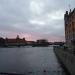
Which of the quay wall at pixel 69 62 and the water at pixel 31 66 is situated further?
the water at pixel 31 66

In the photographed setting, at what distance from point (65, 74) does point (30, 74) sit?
5554mm

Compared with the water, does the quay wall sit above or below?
above

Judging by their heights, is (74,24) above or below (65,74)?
above

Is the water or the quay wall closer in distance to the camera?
the quay wall

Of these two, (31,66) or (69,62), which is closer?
(69,62)

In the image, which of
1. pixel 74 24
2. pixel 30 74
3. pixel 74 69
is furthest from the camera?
pixel 74 24

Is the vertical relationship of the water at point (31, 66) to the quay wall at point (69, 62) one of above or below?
below

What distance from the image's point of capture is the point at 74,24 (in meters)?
58.7

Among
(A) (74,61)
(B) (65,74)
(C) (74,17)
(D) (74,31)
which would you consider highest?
(C) (74,17)

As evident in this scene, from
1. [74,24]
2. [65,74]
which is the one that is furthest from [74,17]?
[65,74]

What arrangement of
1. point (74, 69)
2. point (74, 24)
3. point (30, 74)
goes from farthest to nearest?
point (74, 24), point (30, 74), point (74, 69)

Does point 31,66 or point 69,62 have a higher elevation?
point 69,62

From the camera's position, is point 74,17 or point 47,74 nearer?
point 47,74

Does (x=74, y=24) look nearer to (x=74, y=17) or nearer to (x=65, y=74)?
(x=74, y=17)
